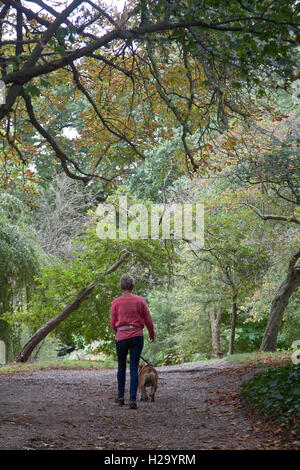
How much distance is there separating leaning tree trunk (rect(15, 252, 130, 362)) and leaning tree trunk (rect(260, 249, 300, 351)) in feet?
15.5

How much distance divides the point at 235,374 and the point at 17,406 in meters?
5.08

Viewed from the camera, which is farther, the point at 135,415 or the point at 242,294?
the point at 242,294

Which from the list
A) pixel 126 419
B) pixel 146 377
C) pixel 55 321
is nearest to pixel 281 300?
pixel 55 321

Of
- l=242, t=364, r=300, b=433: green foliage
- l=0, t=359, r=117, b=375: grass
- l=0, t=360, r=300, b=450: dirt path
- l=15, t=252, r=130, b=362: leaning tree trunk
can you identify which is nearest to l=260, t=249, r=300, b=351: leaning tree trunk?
l=15, t=252, r=130, b=362: leaning tree trunk

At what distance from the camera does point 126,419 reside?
6418 millimetres

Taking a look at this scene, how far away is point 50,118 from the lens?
11930 mm

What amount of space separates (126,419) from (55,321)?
9823 millimetres

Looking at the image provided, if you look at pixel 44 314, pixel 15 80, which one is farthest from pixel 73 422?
pixel 44 314

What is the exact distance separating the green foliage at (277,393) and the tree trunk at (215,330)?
→ 1472 cm

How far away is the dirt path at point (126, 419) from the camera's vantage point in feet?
16.4

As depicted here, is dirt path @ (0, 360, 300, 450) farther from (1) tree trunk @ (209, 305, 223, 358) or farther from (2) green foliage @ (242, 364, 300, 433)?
(1) tree trunk @ (209, 305, 223, 358)

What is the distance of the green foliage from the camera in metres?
5.60
